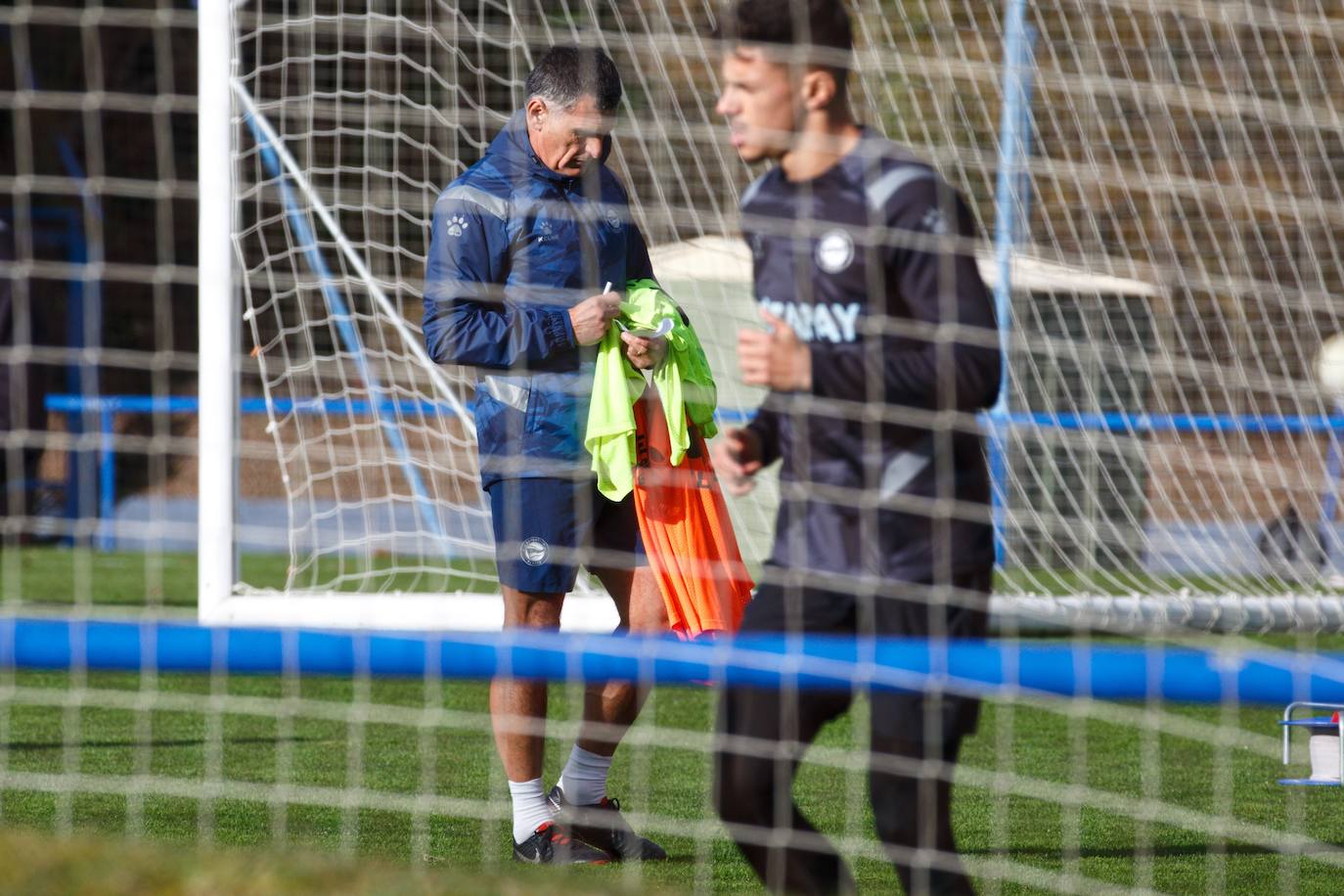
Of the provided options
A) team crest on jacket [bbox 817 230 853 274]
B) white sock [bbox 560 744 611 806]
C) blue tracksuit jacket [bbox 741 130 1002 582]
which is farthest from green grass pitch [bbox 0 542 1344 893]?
team crest on jacket [bbox 817 230 853 274]

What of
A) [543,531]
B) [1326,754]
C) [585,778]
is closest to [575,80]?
[543,531]

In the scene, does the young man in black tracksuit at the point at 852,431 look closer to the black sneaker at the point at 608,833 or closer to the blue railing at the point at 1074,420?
the black sneaker at the point at 608,833

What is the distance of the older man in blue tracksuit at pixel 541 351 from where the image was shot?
13.8 ft

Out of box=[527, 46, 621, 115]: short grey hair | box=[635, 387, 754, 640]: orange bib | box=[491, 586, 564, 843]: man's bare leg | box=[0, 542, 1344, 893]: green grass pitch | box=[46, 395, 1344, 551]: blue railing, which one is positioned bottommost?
box=[0, 542, 1344, 893]: green grass pitch

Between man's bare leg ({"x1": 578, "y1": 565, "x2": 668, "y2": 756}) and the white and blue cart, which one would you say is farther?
the white and blue cart

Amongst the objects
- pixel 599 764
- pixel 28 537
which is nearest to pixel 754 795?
pixel 599 764

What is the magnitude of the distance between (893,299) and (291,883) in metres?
1.37

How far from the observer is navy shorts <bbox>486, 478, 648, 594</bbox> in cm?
424

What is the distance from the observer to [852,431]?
3.12m

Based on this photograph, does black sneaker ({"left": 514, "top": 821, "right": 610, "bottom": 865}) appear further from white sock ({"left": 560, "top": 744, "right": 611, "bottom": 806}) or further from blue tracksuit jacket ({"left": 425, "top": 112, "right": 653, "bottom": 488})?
blue tracksuit jacket ({"left": 425, "top": 112, "right": 653, "bottom": 488})

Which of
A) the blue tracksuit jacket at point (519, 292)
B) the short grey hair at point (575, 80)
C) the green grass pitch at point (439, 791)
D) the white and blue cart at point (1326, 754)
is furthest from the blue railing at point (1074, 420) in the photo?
the short grey hair at point (575, 80)

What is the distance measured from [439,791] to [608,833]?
0.90m

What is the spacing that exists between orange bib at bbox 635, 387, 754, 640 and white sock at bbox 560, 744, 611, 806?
42cm

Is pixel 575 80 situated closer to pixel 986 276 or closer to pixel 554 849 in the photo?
pixel 554 849
